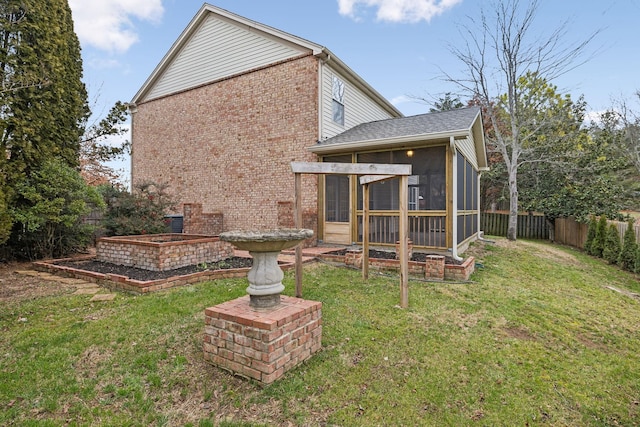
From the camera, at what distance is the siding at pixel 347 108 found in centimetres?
957

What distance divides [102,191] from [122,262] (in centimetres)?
381

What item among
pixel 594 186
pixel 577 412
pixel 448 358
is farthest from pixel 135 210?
pixel 594 186

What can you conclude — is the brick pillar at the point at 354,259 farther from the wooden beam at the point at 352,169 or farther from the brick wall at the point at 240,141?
the wooden beam at the point at 352,169

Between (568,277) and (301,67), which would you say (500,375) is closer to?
(568,277)

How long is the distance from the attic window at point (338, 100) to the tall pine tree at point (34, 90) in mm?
7014

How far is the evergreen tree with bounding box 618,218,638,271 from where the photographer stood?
965 centimetres

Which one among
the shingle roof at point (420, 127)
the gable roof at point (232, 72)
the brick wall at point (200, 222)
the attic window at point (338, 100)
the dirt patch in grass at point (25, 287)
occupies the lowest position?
the dirt patch in grass at point (25, 287)

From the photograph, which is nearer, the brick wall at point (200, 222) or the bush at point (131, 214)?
the bush at point (131, 214)

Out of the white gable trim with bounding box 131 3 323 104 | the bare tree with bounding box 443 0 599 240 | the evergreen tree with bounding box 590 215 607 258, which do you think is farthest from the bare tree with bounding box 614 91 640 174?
the white gable trim with bounding box 131 3 323 104

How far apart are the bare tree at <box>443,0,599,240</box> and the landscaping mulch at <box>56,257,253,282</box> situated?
Result: 1156 centimetres

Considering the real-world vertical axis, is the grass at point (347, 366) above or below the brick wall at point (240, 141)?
below

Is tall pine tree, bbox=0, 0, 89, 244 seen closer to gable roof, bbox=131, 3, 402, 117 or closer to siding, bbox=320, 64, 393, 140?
gable roof, bbox=131, 3, 402, 117

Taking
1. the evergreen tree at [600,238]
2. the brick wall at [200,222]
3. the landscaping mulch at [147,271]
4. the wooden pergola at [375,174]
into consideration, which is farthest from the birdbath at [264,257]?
the evergreen tree at [600,238]

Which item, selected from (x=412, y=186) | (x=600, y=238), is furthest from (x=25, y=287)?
(x=600, y=238)
